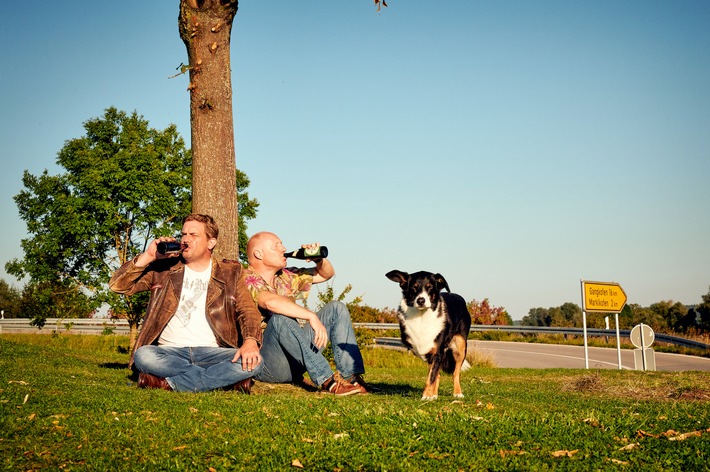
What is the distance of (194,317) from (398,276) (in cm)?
259

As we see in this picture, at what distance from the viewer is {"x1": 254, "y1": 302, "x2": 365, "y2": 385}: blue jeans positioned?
23.3 ft

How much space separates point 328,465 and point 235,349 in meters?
3.02

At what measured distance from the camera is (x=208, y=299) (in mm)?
6973

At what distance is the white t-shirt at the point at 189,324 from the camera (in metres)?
6.96

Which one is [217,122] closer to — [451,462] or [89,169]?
[451,462]

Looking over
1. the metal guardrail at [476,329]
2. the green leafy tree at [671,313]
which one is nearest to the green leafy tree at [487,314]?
the metal guardrail at [476,329]

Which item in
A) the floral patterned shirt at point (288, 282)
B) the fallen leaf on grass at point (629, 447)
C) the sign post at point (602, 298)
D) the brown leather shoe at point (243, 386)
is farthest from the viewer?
the sign post at point (602, 298)

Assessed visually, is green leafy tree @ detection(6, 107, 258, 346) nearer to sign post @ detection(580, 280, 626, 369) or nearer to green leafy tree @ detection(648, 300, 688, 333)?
sign post @ detection(580, 280, 626, 369)

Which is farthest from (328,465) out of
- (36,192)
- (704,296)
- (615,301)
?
(704,296)

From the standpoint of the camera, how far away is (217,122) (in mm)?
9062

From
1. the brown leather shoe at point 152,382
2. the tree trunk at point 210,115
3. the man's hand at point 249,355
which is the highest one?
the tree trunk at point 210,115

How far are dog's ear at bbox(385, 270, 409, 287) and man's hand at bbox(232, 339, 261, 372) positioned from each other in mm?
2151

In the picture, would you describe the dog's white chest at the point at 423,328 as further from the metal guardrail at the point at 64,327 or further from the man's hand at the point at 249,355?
the metal guardrail at the point at 64,327

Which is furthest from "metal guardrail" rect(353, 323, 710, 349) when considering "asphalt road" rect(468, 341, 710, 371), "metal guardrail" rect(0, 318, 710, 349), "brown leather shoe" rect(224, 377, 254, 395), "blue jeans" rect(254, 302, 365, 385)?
"brown leather shoe" rect(224, 377, 254, 395)
